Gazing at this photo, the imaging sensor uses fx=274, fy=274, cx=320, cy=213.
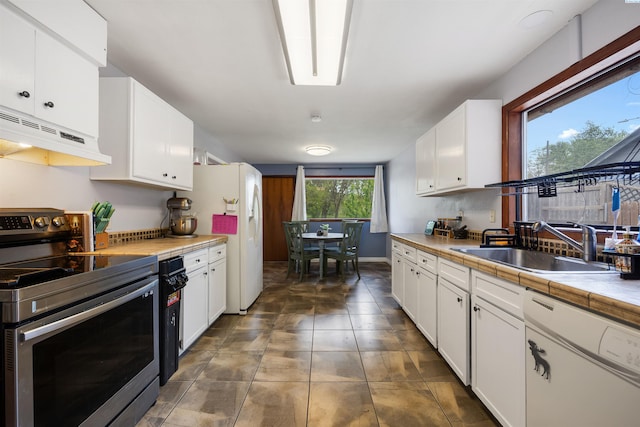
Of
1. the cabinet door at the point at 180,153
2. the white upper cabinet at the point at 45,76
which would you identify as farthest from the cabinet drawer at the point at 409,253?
the white upper cabinet at the point at 45,76

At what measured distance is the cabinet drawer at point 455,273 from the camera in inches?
66.5

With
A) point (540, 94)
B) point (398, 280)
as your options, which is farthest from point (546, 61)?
point (398, 280)

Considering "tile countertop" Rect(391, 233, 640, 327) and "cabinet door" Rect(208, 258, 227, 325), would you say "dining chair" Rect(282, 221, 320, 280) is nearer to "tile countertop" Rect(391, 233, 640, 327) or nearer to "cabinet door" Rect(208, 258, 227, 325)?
"cabinet door" Rect(208, 258, 227, 325)

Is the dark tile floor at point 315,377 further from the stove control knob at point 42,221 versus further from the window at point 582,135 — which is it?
the window at point 582,135

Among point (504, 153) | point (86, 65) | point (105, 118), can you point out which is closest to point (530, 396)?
point (504, 153)

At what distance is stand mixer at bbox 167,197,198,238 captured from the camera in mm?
2693

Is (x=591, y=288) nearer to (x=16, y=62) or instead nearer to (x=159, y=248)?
(x=159, y=248)

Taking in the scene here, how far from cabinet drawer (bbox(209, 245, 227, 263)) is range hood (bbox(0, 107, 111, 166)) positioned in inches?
48.7

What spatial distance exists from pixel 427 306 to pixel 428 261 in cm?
39

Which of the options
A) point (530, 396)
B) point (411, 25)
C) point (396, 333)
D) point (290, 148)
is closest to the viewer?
point (530, 396)

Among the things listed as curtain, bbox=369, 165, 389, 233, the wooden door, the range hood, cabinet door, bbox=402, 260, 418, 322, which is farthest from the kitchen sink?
the wooden door

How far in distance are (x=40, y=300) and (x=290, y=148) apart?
420 centimetres

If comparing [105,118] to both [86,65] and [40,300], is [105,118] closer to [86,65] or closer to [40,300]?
[86,65]

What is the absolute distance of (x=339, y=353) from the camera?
223 cm
